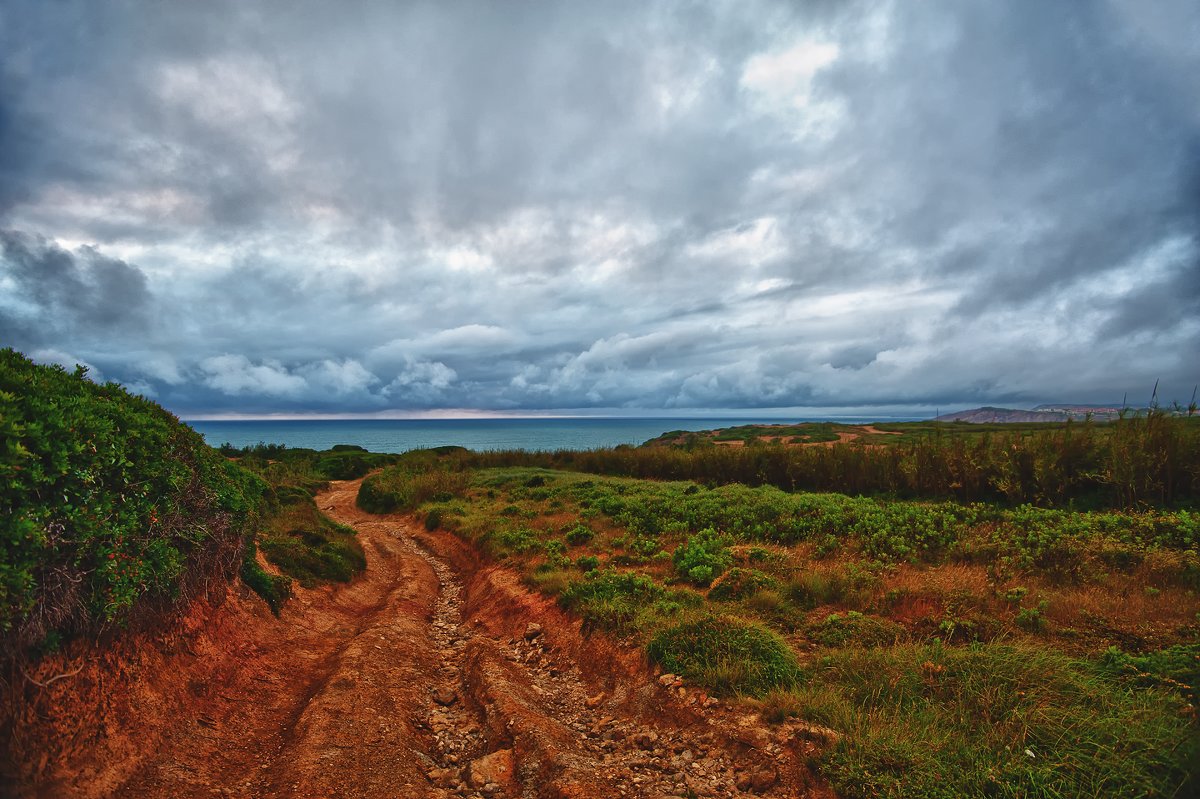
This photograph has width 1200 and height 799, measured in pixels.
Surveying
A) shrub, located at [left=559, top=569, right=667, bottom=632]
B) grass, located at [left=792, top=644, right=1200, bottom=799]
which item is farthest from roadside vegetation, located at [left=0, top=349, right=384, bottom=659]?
grass, located at [left=792, top=644, right=1200, bottom=799]

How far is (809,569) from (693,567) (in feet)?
6.75

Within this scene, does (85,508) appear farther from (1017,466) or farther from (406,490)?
(406,490)

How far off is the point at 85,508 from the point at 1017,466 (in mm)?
19138

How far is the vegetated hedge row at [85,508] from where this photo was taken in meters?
3.81

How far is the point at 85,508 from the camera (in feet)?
14.7

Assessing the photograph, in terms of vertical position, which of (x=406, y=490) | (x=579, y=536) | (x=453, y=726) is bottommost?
(x=453, y=726)

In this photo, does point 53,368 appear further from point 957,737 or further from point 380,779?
point 957,737

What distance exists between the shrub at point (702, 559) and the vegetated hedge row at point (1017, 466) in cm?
906

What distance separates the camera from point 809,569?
9.44 meters

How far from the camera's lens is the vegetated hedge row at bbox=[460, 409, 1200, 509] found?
1254 cm

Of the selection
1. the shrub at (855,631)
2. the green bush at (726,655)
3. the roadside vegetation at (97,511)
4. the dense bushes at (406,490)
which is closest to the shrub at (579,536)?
the green bush at (726,655)

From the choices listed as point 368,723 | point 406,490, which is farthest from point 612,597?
point 406,490

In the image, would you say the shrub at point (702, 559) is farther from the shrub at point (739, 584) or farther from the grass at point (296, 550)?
the grass at point (296, 550)

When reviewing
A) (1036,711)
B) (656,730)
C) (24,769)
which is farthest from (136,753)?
(1036,711)
